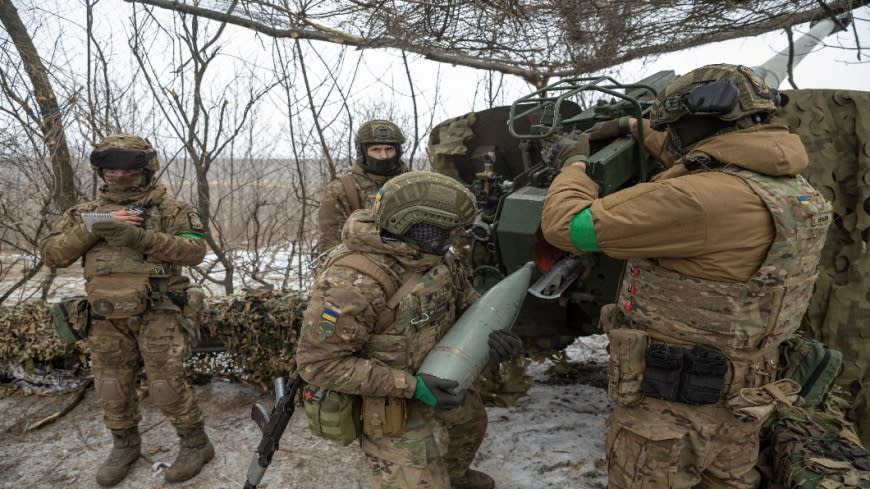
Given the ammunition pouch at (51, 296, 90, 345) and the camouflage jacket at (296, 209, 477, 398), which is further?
the ammunition pouch at (51, 296, 90, 345)

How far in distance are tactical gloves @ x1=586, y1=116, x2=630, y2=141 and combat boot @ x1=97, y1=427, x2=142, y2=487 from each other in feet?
12.0

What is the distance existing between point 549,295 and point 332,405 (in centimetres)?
136

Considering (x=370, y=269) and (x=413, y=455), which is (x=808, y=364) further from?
(x=370, y=269)

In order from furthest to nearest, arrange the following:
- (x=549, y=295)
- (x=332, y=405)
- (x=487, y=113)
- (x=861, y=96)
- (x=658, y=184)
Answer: (x=487, y=113) → (x=861, y=96) → (x=549, y=295) → (x=332, y=405) → (x=658, y=184)

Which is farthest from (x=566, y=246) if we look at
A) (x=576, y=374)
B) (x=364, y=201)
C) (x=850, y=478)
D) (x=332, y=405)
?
(x=576, y=374)

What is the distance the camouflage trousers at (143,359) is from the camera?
3.38m

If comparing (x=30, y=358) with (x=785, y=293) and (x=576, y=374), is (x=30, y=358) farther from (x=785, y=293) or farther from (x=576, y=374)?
(x=785, y=293)

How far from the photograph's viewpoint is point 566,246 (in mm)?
2344

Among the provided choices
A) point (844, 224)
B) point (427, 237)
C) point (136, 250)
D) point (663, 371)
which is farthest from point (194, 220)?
point (844, 224)

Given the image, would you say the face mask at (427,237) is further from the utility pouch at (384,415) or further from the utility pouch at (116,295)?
the utility pouch at (116,295)

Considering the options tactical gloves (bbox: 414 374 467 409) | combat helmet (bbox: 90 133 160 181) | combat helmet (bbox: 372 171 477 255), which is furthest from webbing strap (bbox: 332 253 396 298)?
combat helmet (bbox: 90 133 160 181)

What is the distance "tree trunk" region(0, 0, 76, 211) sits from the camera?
4.85 meters

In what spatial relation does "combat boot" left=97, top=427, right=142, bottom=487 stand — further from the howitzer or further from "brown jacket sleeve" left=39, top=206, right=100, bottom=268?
the howitzer

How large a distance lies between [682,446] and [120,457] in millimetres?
3534
